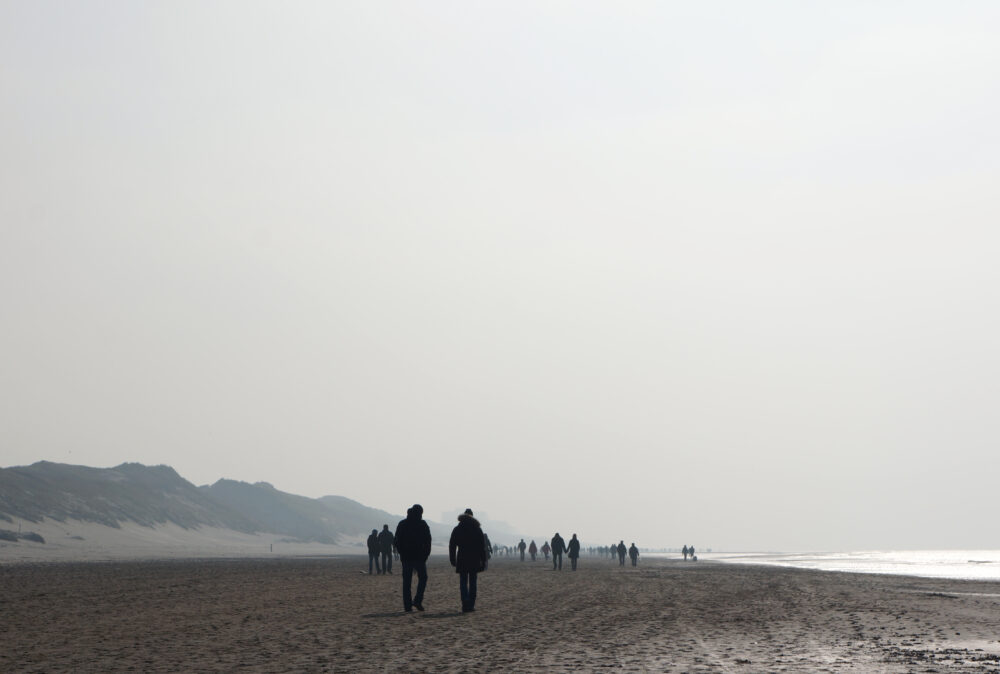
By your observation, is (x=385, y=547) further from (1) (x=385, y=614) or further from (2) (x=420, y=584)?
(1) (x=385, y=614)

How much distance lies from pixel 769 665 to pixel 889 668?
1.36m

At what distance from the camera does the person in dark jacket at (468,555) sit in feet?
65.7

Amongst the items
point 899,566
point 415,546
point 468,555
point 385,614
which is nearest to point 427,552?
point 415,546

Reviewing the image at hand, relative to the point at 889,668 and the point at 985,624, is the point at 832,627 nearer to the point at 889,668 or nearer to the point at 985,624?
the point at 985,624

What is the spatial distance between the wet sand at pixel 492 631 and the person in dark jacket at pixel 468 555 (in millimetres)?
399

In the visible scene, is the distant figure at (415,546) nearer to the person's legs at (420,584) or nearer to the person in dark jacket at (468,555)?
the person's legs at (420,584)

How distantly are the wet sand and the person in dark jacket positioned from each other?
15.7 inches

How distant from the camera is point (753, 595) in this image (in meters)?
27.9

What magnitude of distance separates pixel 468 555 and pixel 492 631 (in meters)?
4.18

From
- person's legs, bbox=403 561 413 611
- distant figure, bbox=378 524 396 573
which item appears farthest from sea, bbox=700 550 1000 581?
person's legs, bbox=403 561 413 611

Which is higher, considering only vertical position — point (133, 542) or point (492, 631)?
point (133, 542)

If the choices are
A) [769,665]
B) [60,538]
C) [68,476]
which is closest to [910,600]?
[769,665]

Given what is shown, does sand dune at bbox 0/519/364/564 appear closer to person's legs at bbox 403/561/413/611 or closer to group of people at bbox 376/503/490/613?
group of people at bbox 376/503/490/613

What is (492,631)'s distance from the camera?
16109 mm
